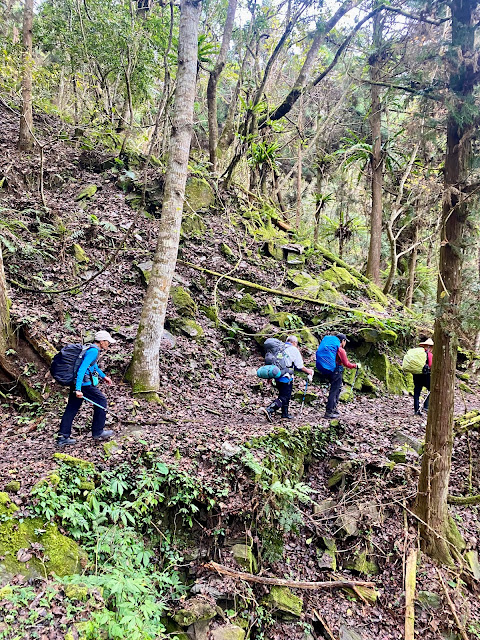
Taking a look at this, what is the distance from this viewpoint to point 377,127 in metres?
14.7

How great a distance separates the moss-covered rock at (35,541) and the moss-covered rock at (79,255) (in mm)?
6380

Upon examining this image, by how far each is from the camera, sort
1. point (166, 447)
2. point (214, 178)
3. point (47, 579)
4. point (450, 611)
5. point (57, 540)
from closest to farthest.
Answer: point (47, 579)
point (57, 540)
point (450, 611)
point (166, 447)
point (214, 178)

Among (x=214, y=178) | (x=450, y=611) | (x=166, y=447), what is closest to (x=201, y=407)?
(x=166, y=447)

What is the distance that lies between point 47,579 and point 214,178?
13104mm

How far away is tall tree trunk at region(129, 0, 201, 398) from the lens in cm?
712

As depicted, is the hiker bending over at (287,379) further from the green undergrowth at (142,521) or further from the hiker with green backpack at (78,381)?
the hiker with green backpack at (78,381)

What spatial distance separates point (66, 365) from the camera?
5.46m

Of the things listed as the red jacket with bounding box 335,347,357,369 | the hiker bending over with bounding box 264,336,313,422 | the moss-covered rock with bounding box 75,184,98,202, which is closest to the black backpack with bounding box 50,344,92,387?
the hiker bending over with bounding box 264,336,313,422

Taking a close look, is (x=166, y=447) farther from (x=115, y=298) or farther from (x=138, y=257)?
(x=138, y=257)

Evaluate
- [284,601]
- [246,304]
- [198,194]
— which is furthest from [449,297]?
[198,194]

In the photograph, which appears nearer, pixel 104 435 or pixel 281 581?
pixel 281 581

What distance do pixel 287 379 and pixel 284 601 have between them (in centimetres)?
341

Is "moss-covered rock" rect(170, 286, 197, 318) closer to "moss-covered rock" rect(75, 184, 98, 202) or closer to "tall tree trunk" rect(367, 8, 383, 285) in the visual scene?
"moss-covered rock" rect(75, 184, 98, 202)

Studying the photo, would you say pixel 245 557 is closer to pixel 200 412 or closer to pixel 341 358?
pixel 200 412
